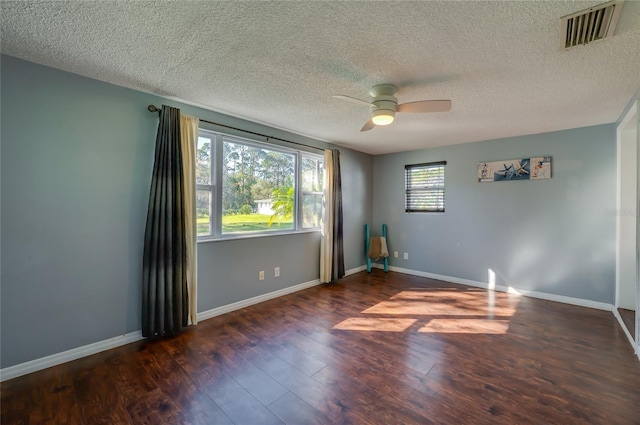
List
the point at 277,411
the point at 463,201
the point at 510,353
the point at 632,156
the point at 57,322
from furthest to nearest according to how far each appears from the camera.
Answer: the point at 463,201
the point at 632,156
the point at 510,353
the point at 57,322
the point at 277,411

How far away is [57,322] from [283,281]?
241 cm

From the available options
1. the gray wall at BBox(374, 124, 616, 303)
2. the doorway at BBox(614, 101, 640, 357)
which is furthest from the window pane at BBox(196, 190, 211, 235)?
the doorway at BBox(614, 101, 640, 357)

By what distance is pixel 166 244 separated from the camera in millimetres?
2695

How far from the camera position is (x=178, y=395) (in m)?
1.91

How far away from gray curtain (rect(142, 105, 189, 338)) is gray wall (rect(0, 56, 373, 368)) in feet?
0.49

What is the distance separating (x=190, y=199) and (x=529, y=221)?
459 cm

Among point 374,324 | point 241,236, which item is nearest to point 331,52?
point 241,236

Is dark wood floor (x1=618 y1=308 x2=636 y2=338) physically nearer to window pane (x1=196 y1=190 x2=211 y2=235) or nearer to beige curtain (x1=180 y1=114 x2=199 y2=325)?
beige curtain (x1=180 y1=114 x2=199 y2=325)

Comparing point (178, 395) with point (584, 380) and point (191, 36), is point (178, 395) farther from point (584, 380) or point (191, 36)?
point (584, 380)

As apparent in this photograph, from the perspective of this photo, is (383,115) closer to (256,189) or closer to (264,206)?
(256,189)

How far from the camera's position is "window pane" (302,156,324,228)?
14.5 ft

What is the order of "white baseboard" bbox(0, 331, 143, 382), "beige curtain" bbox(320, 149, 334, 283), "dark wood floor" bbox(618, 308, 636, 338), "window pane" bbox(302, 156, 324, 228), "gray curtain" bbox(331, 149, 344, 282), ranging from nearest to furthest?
"white baseboard" bbox(0, 331, 143, 382) < "dark wood floor" bbox(618, 308, 636, 338) < "window pane" bbox(302, 156, 324, 228) < "beige curtain" bbox(320, 149, 334, 283) < "gray curtain" bbox(331, 149, 344, 282)

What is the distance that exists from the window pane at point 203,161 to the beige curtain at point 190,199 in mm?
202

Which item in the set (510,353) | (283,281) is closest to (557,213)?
(510,353)
